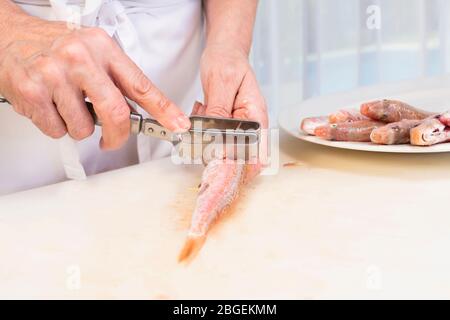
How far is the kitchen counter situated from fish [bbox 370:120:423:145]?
0.04 meters

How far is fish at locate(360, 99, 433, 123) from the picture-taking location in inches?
47.4

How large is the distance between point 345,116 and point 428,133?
202 millimetres

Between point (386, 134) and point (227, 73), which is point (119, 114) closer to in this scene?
point (227, 73)

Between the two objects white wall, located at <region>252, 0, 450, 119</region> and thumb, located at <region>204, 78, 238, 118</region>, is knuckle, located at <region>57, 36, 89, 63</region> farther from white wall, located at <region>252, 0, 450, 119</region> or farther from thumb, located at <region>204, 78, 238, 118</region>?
white wall, located at <region>252, 0, 450, 119</region>

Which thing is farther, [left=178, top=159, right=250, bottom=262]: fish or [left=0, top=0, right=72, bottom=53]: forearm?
[left=0, top=0, right=72, bottom=53]: forearm

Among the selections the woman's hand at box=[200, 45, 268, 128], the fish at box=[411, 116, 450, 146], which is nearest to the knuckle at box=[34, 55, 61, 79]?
the woman's hand at box=[200, 45, 268, 128]

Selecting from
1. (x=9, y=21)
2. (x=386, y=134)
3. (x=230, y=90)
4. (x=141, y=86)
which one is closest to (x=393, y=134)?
(x=386, y=134)

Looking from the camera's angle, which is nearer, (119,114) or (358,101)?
(119,114)

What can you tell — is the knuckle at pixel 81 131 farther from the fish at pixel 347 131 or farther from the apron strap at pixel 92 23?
the fish at pixel 347 131

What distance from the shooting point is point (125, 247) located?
2.68 ft

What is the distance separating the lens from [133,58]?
4.20 ft

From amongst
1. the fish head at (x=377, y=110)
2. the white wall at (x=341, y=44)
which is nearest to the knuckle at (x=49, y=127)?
the fish head at (x=377, y=110)

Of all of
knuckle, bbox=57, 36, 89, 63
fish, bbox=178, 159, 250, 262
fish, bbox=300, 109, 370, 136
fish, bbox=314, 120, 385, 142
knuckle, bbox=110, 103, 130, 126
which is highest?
knuckle, bbox=57, 36, 89, 63

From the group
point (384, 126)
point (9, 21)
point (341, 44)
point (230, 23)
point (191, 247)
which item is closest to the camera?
point (191, 247)
